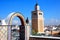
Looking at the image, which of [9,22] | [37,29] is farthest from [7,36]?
[37,29]

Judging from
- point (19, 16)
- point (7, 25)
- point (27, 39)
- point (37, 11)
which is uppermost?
Result: point (37, 11)

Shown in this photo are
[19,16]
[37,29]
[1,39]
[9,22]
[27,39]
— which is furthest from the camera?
[37,29]

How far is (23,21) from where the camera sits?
1038cm

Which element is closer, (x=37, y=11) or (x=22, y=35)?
(x=22, y=35)

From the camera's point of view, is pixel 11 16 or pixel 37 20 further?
pixel 37 20

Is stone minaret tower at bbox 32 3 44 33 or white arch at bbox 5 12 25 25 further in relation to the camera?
stone minaret tower at bbox 32 3 44 33

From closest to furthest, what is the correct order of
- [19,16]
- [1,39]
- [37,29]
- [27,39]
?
[1,39] → [19,16] → [27,39] → [37,29]

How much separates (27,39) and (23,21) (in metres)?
1.39

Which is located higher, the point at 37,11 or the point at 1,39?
the point at 37,11

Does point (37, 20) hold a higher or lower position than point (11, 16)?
higher

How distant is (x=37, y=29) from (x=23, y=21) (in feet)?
42.7

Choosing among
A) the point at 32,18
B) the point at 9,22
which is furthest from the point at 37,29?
the point at 9,22

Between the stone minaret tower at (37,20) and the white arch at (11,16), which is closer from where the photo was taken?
the white arch at (11,16)

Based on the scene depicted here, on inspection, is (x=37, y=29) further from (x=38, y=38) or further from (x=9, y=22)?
(x=9, y=22)
